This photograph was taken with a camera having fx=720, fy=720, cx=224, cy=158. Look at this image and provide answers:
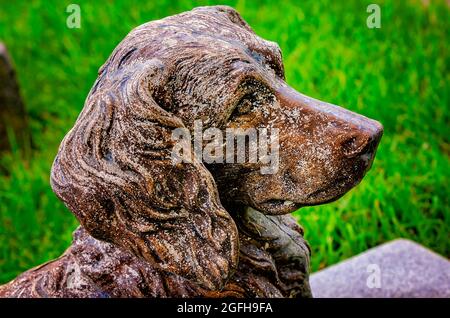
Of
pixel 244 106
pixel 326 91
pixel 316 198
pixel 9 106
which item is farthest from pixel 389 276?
pixel 9 106

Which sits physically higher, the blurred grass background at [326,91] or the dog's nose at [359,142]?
the dog's nose at [359,142]

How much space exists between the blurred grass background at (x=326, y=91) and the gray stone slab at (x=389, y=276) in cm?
44

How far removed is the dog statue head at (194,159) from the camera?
5.90 ft

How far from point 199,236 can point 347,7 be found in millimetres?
4712

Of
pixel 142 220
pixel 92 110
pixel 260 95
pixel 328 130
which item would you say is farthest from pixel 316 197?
pixel 92 110

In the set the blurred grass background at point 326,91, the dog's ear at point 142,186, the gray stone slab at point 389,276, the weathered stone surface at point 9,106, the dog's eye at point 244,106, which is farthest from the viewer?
the weathered stone surface at point 9,106

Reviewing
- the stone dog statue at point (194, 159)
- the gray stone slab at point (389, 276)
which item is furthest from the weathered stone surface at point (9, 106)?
the stone dog statue at point (194, 159)

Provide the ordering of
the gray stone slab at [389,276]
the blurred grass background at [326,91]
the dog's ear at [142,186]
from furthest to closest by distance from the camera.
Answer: the blurred grass background at [326,91], the gray stone slab at [389,276], the dog's ear at [142,186]

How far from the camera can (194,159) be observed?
182 cm

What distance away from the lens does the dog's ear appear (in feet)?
5.87

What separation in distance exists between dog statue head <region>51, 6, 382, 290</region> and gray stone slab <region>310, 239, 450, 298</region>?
3.92 ft

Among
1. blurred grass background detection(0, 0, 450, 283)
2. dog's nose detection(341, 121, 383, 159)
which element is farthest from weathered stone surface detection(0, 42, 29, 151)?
dog's nose detection(341, 121, 383, 159)

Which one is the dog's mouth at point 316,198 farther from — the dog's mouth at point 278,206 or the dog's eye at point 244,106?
the dog's eye at point 244,106
